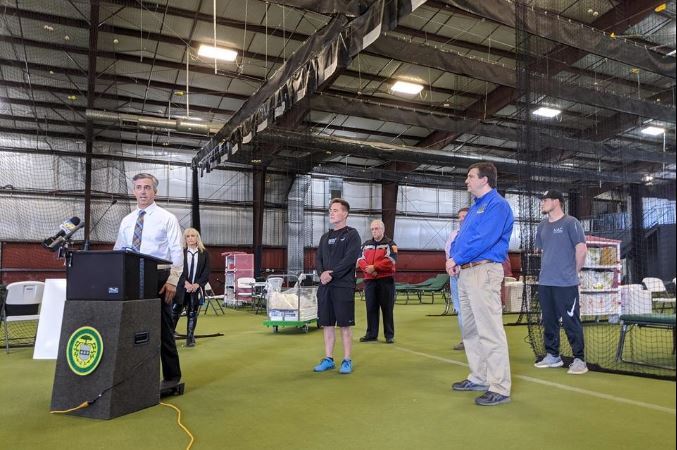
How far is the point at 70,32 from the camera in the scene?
10.4m

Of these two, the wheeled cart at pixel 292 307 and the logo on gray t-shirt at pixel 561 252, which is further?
the wheeled cart at pixel 292 307

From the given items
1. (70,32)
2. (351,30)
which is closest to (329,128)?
(70,32)

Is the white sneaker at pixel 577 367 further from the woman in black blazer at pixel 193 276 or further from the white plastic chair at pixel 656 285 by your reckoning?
the woman in black blazer at pixel 193 276

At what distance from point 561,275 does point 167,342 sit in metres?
3.24

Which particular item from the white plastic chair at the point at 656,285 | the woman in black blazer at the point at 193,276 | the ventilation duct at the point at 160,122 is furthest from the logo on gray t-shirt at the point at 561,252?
the ventilation duct at the point at 160,122

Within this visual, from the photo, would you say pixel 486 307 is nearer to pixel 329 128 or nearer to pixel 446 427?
pixel 446 427

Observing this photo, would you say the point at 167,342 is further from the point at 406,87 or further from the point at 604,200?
the point at 406,87

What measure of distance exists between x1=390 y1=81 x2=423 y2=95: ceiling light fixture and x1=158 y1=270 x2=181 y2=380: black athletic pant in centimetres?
1054

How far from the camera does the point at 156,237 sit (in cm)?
348

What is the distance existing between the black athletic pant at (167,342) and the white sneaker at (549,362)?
3.13 meters

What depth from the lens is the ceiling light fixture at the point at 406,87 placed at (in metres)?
12.9

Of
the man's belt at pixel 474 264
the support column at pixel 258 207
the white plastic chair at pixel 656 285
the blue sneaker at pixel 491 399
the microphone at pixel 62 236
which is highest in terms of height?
the support column at pixel 258 207

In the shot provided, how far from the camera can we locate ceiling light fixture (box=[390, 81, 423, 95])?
12.9m

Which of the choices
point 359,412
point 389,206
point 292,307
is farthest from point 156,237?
point 389,206
